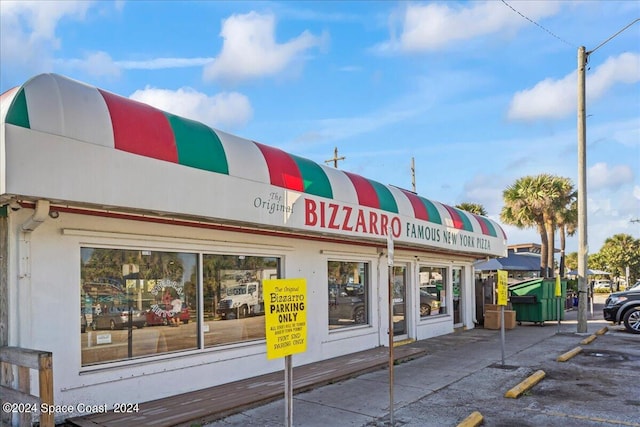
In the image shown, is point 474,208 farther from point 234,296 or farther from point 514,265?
point 234,296

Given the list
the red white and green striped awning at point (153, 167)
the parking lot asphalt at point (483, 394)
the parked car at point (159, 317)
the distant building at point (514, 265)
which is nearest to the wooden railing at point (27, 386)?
the red white and green striped awning at point (153, 167)

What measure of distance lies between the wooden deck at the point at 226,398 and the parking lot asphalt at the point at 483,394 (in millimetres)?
141

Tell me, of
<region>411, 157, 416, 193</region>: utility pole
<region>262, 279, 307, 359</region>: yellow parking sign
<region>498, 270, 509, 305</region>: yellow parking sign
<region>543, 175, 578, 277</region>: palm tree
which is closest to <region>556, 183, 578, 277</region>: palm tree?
<region>543, 175, 578, 277</region>: palm tree

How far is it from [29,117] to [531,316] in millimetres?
17344

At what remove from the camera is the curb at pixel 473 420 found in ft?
21.5

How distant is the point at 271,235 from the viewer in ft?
31.2

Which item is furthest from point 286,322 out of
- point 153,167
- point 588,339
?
point 588,339

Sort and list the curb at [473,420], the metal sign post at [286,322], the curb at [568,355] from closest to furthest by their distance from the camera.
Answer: the metal sign post at [286,322] < the curb at [473,420] < the curb at [568,355]

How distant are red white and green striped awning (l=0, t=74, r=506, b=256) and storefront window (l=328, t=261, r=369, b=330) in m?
1.24

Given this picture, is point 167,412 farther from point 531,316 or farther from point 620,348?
point 531,316

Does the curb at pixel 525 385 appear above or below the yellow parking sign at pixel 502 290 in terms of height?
below

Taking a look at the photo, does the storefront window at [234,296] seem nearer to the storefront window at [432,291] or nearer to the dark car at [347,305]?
the dark car at [347,305]

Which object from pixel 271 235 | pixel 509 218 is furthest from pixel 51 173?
pixel 509 218

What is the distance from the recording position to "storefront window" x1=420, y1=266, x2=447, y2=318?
15.3m
